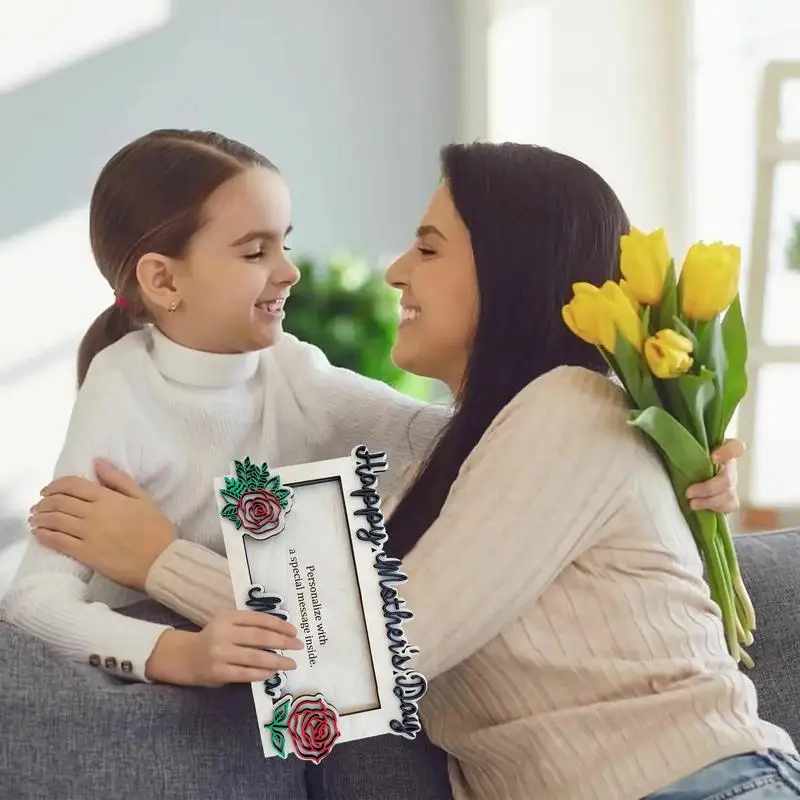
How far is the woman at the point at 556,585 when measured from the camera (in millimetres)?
1106

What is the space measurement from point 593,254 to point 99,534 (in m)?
0.63

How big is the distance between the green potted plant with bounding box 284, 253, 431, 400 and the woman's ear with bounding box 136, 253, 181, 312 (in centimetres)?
106

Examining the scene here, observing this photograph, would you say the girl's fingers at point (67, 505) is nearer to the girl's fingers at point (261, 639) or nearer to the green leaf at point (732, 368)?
the girl's fingers at point (261, 639)

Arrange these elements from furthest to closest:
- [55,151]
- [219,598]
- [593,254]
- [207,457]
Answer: [55,151], [207,457], [593,254], [219,598]

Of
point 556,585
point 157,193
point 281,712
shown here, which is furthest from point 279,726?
point 157,193

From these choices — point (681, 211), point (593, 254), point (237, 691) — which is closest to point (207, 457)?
point (237, 691)

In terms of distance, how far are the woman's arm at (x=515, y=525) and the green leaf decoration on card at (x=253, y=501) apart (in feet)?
0.51

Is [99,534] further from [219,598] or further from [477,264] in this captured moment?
[477,264]

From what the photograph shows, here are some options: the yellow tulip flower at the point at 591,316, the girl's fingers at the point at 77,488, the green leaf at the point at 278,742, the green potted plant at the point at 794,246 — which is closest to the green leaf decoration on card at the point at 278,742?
the green leaf at the point at 278,742

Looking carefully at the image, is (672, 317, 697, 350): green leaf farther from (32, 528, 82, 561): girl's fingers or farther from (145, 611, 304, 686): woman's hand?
(32, 528, 82, 561): girl's fingers

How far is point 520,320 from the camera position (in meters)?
1.28

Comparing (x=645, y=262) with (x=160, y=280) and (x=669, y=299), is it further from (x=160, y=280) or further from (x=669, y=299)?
(x=160, y=280)

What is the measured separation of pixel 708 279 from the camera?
111 cm

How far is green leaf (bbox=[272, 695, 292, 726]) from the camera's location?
105cm
